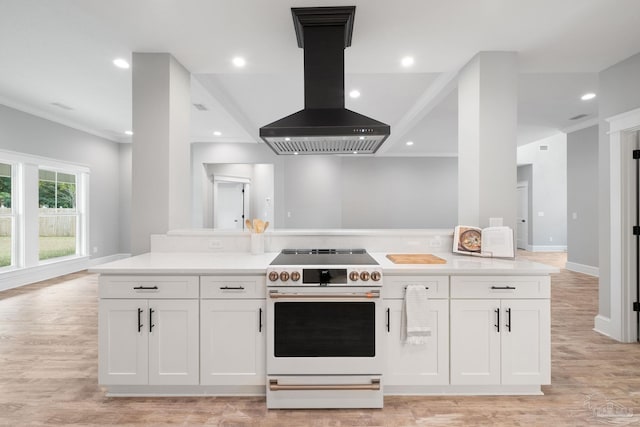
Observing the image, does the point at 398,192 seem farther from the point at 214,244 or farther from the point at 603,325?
the point at 214,244

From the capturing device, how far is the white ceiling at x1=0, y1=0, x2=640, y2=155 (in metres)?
2.25

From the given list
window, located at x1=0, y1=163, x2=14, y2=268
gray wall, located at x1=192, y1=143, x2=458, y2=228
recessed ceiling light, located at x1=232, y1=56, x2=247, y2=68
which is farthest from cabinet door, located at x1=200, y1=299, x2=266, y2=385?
gray wall, located at x1=192, y1=143, x2=458, y2=228

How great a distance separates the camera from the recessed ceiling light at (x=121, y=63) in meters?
3.29

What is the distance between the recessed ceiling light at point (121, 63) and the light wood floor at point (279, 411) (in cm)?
272

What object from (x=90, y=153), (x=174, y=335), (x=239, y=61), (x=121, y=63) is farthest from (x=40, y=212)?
(x=174, y=335)

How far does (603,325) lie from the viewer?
3197 millimetres

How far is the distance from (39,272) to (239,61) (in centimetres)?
516

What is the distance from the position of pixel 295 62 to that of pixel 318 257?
1.88m

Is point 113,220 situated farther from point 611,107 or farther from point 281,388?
point 611,107

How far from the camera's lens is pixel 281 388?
1.97 meters

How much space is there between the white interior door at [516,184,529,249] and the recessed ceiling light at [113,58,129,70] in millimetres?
9665

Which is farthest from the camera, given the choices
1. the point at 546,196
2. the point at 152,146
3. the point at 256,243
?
the point at 546,196

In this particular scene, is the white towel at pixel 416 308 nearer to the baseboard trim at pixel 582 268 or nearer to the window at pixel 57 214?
the baseboard trim at pixel 582 268

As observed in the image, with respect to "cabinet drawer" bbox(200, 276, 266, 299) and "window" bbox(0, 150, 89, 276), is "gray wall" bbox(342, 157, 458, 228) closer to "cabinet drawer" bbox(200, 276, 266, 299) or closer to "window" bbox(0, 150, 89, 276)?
"window" bbox(0, 150, 89, 276)
